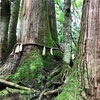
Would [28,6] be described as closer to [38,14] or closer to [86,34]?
[38,14]

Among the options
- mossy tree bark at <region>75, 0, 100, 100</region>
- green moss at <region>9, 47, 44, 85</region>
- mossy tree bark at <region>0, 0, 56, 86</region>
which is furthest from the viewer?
mossy tree bark at <region>0, 0, 56, 86</region>

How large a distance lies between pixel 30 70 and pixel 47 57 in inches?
26.7

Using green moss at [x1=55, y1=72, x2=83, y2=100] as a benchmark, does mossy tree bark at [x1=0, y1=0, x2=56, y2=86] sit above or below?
above

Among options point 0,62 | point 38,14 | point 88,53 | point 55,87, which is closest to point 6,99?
point 55,87

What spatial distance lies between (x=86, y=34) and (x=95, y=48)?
0.94 feet

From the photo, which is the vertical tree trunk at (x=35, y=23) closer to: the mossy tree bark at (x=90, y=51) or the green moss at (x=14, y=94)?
the green moss at (x=14, y=94)

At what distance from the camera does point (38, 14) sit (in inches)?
229

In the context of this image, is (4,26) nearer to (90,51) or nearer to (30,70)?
(30,70)

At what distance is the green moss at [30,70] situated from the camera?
4.98 m

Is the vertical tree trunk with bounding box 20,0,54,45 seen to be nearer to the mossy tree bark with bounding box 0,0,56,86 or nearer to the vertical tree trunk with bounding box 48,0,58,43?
the mossy tree bark with bounding box 0,0,56,86

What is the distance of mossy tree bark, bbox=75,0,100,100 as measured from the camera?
342 centimetres

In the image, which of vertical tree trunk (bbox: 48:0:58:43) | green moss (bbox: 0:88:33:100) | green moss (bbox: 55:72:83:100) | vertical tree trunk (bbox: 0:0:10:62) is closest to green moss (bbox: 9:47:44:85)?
green moss (bbox: 0:88:33:100)

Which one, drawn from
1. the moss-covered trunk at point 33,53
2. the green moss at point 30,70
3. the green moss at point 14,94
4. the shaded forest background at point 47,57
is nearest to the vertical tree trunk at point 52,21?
the shaded forest background at point 47,57

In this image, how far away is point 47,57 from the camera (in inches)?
220
